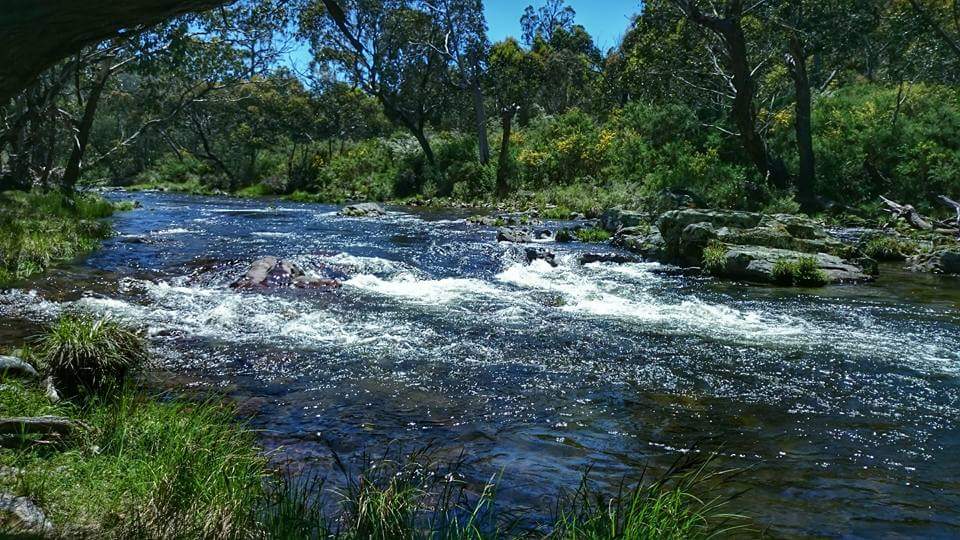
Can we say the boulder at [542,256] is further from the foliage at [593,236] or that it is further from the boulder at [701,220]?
the foliage at [593,236]

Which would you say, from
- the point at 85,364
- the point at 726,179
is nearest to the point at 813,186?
the point at 726,179

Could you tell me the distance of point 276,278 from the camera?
534 inches

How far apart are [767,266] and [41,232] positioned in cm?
1660

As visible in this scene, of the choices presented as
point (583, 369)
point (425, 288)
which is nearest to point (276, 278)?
point (425, 288)

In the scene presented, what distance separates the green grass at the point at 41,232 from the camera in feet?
43.2

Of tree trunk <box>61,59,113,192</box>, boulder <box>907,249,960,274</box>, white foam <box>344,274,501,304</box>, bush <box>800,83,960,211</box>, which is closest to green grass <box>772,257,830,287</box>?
boulder <box>907,249,960,274</box>

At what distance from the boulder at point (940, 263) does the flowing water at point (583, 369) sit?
634mm

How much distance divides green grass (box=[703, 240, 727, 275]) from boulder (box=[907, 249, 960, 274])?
428 cm

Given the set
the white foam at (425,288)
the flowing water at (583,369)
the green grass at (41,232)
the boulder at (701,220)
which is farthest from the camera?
the boulder at (701,220)

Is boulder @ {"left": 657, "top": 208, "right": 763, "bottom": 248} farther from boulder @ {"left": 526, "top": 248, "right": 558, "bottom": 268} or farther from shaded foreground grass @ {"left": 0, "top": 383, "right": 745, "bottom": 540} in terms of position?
shaded foreground grass @ {"left": 0, "top": 383, "right": 745, "bottom": 540}

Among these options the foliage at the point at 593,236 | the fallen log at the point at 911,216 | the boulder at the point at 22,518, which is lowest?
the boulder at the point at 22,518

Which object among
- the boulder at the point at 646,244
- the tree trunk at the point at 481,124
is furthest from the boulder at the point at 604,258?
the tree trunk at the point at 481,124

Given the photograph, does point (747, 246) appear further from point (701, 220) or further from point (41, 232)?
point (41, 232)

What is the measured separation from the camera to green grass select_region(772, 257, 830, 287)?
13812 millimetres
